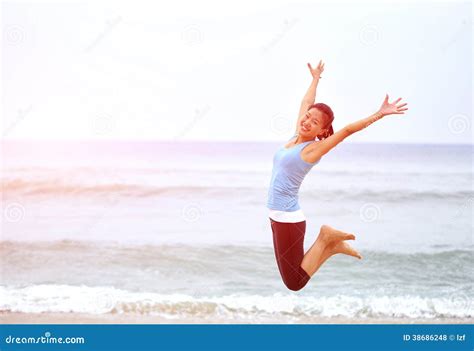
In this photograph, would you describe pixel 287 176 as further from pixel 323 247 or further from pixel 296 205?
pixel 323 247

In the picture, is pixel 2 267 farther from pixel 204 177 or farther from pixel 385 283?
pixel 204 177

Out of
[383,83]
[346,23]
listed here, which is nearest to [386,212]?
[383,83]

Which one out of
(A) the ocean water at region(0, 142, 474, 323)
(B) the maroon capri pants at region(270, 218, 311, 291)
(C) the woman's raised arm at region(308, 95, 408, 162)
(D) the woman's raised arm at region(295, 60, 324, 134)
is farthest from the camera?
(A) the ocean water at region(0, 142, 474, 323)

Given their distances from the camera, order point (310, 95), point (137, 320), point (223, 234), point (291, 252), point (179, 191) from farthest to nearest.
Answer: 1. point (179, 191)
2. point (223, 234)
3. point (137, 320)
4. point (310, 95)
5. point (291, 252)

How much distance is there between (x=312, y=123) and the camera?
3771mm

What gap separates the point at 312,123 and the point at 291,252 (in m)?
0.79

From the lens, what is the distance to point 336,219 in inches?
366

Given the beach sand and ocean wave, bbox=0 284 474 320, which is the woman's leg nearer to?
the beach sand

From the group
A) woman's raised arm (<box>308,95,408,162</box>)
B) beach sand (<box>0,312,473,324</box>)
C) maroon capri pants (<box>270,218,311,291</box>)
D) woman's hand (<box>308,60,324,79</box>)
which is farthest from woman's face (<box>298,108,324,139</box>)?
beach sand (<box>0,312,473,324</box>)

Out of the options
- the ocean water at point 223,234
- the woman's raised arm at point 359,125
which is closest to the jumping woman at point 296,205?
the woman's raised arm at point 359,125

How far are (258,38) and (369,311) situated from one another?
4569 mm

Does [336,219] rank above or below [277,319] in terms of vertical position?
above

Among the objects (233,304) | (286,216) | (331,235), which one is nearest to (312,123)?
(286,216)

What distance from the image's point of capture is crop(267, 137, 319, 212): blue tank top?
380cm
